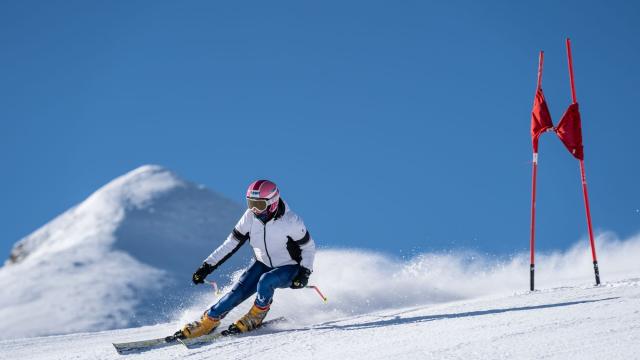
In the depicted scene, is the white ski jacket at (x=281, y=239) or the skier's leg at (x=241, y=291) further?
the white ski jacket at (x=281, y=239)

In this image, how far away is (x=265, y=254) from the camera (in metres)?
8.41

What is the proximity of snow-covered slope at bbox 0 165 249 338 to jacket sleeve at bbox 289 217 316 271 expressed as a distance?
2465 centimetres

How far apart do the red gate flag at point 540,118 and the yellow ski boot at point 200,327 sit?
185 inches

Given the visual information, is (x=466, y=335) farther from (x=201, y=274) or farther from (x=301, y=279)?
(x=201, y=274)

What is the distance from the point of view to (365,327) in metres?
7.45

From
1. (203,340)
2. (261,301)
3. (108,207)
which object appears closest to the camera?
(203,340)

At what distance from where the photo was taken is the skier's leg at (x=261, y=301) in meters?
7.79

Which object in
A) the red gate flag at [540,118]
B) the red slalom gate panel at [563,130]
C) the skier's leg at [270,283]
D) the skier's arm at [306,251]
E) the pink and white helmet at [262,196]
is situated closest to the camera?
the skier's leg at [270,283]

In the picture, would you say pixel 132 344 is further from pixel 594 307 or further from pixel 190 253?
pixel 190 253

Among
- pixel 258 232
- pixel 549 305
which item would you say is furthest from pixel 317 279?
pixel 549 305

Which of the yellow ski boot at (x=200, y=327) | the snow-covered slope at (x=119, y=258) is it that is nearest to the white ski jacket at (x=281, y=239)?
the yellow ski boot at (x=200, y=327)

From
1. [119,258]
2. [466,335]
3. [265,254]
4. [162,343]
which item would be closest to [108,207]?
[119,258]

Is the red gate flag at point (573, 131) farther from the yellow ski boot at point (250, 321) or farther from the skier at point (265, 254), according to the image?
the yellow ski boot at point (250, 321)

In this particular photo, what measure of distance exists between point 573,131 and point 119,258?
235 feet
